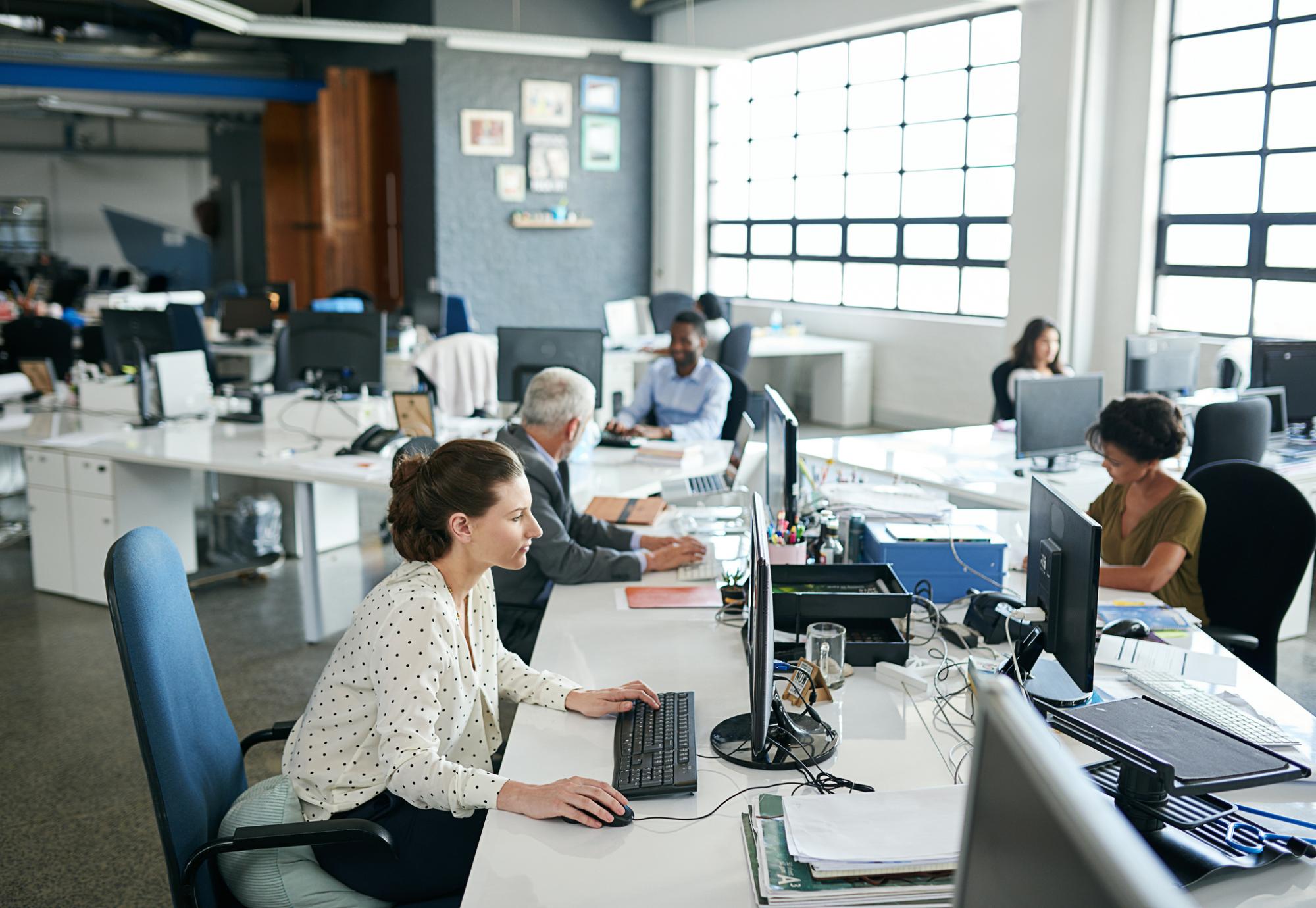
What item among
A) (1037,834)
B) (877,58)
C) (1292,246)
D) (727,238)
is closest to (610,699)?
(1037,834)

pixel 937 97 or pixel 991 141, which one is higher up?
pixel 937 97

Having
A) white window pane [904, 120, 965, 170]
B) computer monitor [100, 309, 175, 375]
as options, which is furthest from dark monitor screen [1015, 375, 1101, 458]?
white window pane [904, 120, 965, 170]

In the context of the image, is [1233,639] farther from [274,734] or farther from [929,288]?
[929,288]

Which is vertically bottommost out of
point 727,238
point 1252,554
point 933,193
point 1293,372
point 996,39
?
point 1252,554

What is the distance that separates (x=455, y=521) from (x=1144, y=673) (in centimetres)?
146

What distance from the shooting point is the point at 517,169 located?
10336 millimetres

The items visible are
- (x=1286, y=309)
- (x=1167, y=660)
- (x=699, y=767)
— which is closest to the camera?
(x=699, y=767)

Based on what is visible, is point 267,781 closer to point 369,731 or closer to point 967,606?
point 369,731

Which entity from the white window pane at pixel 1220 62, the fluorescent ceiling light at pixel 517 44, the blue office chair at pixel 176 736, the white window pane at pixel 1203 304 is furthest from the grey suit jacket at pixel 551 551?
the white window pane at pixel 1220 62

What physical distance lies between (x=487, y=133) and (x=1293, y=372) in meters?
7.26

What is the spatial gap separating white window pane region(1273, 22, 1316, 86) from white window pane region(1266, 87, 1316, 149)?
2.9 inches

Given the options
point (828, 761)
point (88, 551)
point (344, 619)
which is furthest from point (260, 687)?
point (828, 761)

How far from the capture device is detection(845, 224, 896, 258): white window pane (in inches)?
358

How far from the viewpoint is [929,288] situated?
8.85 meters
